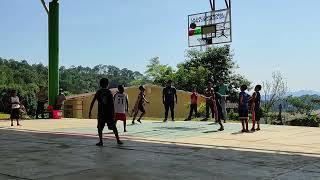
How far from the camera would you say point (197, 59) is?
64.4 meters

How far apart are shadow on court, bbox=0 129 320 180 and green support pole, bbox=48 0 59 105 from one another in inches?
515

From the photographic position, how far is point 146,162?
349 inches

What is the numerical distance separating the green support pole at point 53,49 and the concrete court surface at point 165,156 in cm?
1078

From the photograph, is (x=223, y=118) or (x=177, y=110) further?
(x=177, y=110)

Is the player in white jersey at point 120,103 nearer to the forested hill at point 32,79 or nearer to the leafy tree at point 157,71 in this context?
the forested hill at point 32,79

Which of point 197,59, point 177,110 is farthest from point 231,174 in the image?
point 197,59

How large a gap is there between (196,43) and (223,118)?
8438 millimetres

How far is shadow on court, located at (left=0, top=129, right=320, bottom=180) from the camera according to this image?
752 cm

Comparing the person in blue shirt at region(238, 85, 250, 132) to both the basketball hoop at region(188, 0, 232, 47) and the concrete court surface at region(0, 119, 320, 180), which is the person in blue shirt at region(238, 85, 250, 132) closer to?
the concrete court surface at region(0, 119, 320, 180)

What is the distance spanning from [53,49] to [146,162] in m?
17.3

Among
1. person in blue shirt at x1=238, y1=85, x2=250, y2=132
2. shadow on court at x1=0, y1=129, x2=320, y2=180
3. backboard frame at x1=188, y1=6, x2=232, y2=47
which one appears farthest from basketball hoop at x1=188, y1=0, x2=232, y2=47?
shadow on court at x1=0, y1=129, x2=320, y2=180

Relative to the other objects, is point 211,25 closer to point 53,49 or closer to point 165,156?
point 53,49

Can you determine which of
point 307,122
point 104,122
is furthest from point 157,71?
point 104,122

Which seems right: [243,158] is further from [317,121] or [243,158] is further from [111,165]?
[317,121]
